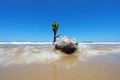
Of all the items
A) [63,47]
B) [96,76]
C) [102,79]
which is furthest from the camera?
[63,47]

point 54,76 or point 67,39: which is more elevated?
point 67,39

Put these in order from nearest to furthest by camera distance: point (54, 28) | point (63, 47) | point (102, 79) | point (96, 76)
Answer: point (102, 79) < point (96, 76) < point (63, 47) < point (54, 28)

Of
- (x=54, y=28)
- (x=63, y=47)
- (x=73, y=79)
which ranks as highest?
(x=54, y=28)

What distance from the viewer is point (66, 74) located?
363 centimetres

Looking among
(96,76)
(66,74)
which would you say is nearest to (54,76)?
(66,74)

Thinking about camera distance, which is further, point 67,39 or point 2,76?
point 67,39

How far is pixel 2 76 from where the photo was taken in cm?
348

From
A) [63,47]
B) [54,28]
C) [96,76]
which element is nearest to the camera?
[96,76]

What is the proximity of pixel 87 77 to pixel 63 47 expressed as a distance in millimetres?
4725

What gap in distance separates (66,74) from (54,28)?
9031 mm

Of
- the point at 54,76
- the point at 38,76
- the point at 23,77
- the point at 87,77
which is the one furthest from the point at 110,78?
the point at 23,77

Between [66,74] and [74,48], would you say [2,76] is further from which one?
[74,48]

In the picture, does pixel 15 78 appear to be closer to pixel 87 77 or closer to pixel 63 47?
pixel 87 77

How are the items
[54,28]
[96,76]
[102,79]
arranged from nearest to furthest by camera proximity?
[102,79] < [96,76] < [54,28]
